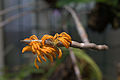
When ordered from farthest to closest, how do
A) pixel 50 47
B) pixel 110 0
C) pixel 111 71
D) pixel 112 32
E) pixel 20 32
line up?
1. pixel 20 32
2. pixel 111 71
3. pixel 112 32
4. pixel 110 0
5. pixel 50 47

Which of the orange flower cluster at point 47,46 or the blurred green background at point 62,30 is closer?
the orange flower cluster at point 47,46

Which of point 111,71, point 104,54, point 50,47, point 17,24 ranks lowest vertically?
point 111,71

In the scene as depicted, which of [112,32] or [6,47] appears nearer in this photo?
[112,32]

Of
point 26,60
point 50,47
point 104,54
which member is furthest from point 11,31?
point 50,47

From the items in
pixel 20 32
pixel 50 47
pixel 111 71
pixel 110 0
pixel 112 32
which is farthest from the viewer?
pixel 20 32

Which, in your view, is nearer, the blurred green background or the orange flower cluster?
the orange flower cluster

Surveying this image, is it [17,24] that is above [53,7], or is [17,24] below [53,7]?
below

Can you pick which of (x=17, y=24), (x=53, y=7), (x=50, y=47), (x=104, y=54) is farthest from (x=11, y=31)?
(x=50, y=47)

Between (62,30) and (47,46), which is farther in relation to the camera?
(62,30)

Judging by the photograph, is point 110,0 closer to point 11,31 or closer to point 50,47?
point 50,47

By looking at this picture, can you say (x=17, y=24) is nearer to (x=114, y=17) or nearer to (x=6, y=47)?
(x=6, y=47)
